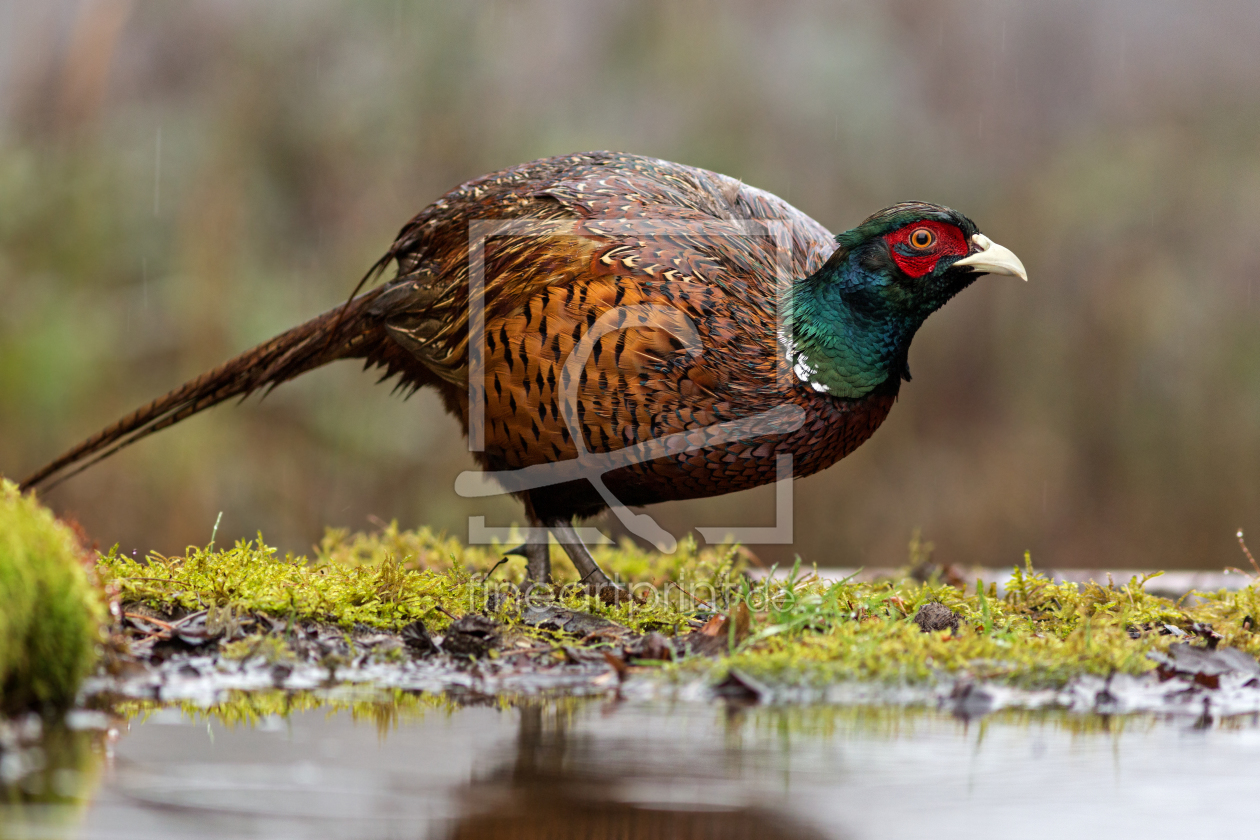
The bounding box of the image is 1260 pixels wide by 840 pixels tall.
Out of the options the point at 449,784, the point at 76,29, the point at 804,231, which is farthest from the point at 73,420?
the point at 449,784

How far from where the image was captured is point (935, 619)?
347 centimetres

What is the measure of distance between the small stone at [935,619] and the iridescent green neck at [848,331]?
886 millimetres

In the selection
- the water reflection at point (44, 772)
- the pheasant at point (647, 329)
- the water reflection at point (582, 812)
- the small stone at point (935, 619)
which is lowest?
the water reflection at point (582, 812)

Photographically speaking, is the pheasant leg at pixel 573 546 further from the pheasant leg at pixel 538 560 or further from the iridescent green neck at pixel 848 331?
the iridescent green neck at pixel 848 331

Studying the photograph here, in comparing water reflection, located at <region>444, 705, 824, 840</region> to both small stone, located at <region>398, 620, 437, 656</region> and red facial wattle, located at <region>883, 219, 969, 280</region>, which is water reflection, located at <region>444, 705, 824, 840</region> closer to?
small stone, located at <region>398, 620, 437, 656</region>

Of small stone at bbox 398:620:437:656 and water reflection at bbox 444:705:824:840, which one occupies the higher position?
small stone at bbox 398:620:437:656

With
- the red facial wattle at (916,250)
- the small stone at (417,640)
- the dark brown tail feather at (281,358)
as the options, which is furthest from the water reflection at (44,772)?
the red facial wattle at (916,250)

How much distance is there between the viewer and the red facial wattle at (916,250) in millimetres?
4062

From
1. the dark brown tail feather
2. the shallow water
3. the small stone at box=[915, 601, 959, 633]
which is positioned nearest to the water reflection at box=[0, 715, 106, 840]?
the shallow water

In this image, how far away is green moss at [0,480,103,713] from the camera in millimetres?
2012

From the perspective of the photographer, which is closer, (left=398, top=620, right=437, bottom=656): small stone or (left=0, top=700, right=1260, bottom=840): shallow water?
(left=0, top=700, right=1260, bottom=840): shallow water

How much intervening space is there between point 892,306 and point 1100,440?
7093mm

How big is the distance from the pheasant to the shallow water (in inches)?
63.0

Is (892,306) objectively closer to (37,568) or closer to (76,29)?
(37,568)
